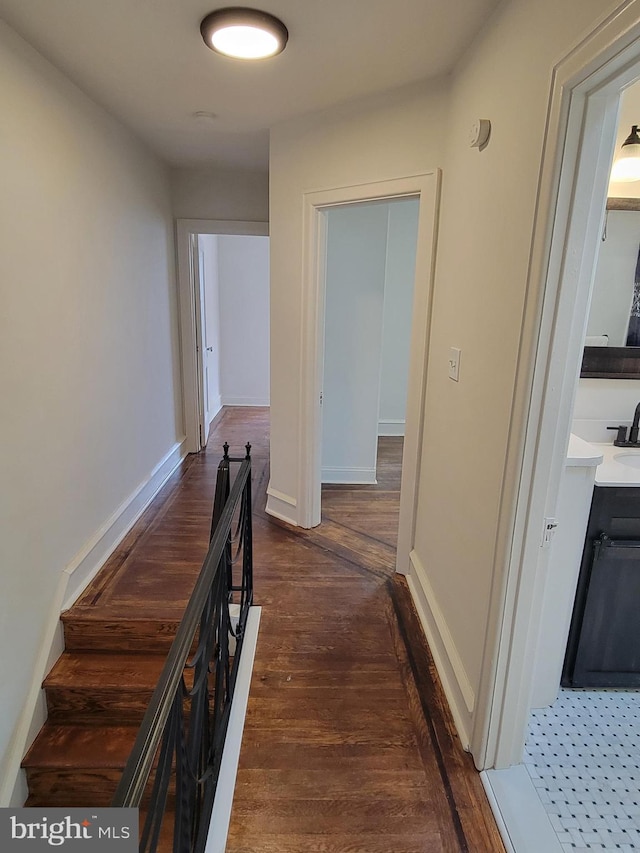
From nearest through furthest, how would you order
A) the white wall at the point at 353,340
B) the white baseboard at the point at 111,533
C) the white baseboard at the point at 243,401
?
1. the white baseboard at the point at 111,533
2. the white wall at the point at 353,340
3. the white baseboard at the point at 243,401

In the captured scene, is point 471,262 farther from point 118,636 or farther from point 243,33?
point 118,636

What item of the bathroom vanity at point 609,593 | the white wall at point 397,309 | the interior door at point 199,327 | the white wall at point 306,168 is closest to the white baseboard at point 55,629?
the white wall at point 306,168

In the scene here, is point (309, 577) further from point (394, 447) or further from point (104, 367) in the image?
point (394, 447)

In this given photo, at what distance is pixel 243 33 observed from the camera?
5.75 ft

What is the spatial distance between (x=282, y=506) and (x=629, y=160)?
8.57 feet

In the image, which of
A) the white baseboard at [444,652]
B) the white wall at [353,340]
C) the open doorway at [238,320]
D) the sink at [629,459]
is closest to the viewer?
the white baseboard at [444,652]

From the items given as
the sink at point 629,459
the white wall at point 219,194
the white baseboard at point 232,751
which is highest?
the white wall at point 219,194

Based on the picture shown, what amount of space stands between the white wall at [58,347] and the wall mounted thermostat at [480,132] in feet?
5.50

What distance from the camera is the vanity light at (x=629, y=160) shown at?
1970 mm

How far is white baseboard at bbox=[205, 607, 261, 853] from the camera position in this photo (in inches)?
57.1

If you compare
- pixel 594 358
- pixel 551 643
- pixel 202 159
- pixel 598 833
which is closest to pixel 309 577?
pixel 551 643

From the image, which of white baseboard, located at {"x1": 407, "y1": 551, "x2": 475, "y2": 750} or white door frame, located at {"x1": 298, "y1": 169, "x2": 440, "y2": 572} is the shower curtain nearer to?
white door frame, located at {"x1": 298, "y1": 169, "x2": 440, "y2": 572}

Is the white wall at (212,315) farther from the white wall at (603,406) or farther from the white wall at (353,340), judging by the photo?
the white wall at (603,406)

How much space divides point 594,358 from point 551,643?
1.23 m
